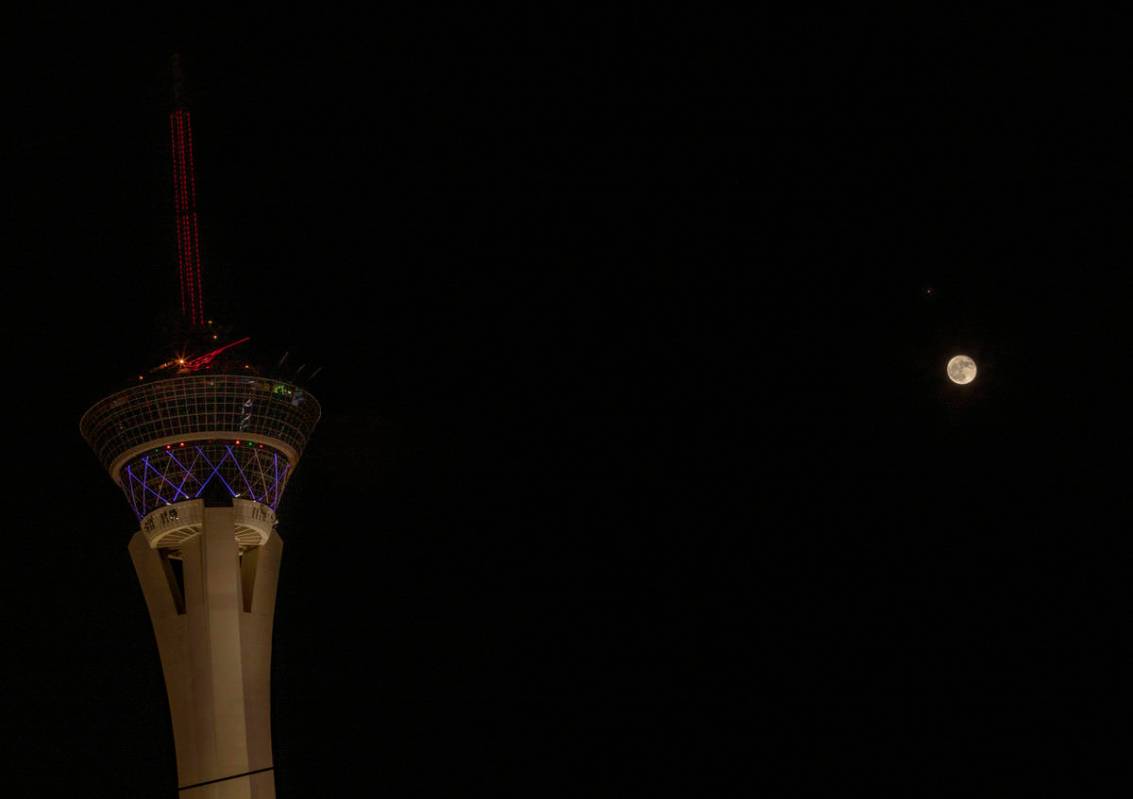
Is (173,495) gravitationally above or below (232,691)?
above

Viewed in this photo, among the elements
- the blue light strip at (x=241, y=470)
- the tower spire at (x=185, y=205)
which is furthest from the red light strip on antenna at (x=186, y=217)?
the blue light strip at (x=241, y=470)

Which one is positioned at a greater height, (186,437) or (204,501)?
(186,437)

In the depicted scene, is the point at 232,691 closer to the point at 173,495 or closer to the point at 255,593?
the point at 255,593

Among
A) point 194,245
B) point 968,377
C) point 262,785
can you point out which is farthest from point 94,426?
point 968,377

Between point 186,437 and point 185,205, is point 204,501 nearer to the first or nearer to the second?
point 186,437

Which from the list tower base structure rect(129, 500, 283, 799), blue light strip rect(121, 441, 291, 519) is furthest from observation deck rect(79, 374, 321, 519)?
tower base structure rect(129, 500, 283, 799)

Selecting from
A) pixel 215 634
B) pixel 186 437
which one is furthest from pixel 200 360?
pixel 215 634

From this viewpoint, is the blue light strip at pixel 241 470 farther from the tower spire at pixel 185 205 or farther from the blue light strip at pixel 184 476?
the tower spire at pixel 185 205
